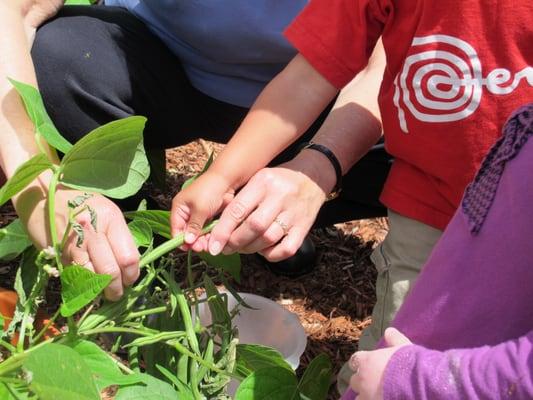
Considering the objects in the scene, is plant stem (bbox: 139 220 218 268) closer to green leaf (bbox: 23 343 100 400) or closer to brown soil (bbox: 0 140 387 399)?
green leaf (bbox: 23 343 100 400)

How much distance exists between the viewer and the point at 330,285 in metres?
1.33

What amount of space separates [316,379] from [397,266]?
8.6 inches

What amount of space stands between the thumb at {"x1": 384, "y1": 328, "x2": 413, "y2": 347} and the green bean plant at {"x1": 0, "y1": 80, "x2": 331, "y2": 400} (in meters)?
0.14

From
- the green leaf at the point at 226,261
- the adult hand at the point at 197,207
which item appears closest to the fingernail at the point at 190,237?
the adult hand at the point at 197,207

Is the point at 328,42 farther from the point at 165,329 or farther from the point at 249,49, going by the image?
the point at 165,329

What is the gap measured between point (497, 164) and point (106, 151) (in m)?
0.37

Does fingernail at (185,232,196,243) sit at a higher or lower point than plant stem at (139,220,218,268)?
higher

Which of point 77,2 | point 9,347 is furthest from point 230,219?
point 77,2

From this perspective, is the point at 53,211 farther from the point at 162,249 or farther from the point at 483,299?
the point at 483,299

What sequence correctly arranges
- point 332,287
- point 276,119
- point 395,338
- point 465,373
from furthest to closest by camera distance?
point 332,287 < point 276,119 < point 395,338 < point 465,373

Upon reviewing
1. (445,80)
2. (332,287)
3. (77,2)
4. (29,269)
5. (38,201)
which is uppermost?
(445,80)

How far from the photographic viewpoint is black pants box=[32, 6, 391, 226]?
1.04m

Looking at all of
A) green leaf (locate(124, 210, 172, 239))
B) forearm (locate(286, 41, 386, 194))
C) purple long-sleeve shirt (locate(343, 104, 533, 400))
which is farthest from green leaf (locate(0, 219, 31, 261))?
purple long-sleeve shirt (locate(343, 104, 533, 400))

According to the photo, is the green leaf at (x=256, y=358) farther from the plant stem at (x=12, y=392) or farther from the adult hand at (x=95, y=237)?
the plant stem at (x=12, y=392)
